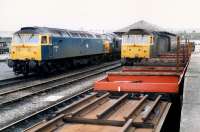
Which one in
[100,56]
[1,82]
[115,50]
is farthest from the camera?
[115,50]

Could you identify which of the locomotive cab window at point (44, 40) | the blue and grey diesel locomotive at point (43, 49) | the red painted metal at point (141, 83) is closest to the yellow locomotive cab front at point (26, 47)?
the blue and grey diesel locomotive at point (43, 49)

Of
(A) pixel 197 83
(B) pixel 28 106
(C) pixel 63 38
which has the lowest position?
(B) pixel 28 106

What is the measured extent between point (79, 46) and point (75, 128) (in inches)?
733

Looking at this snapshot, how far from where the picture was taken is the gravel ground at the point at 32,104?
35.1 feet

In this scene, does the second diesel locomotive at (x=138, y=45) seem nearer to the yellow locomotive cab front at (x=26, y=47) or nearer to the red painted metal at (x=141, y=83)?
the yellow locomotive cab front at (x=26, y=47)

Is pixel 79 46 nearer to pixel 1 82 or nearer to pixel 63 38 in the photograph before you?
pixel 63 38

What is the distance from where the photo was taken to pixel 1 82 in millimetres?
18594

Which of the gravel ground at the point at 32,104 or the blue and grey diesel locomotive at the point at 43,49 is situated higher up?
the blue and grey diesel locomotive at the point at 43,49

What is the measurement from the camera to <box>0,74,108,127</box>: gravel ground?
10711 millimetres

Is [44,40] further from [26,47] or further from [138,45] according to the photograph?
[138,45]

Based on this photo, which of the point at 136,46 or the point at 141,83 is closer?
the point at 141,83

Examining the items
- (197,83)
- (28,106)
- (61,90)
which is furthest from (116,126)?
(61,90)

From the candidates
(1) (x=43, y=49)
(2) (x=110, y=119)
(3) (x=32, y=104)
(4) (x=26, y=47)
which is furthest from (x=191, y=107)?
(4) (x=26, y=47)

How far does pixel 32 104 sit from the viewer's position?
12.5 meters
